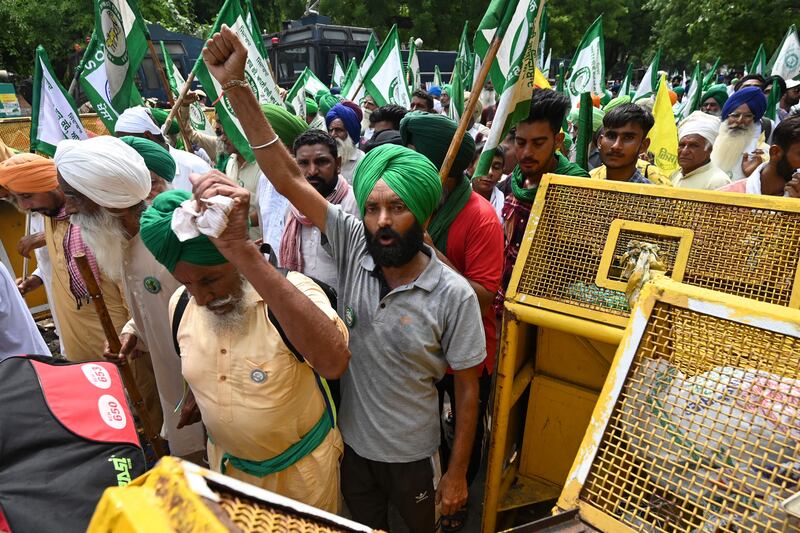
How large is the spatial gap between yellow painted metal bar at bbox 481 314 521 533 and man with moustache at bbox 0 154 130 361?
2.13 m

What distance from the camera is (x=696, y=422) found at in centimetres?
105

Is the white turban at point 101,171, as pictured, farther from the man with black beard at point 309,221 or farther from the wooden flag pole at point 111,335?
the man with black beard at point 309,221

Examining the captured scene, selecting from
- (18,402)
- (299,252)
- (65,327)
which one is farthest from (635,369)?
(65,327)

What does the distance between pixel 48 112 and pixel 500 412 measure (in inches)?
172

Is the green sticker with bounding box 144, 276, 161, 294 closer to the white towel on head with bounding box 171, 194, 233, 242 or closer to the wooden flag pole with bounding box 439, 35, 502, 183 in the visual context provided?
the white towel on head with bounding box 171, 194, 233, 242

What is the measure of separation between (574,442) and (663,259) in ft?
3.36

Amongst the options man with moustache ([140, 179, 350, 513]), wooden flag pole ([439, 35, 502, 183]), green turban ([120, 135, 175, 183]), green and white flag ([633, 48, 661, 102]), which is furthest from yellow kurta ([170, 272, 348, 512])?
green and white flag ([633, 48, 661, 102])

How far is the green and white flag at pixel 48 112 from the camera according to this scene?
3852 millimetres

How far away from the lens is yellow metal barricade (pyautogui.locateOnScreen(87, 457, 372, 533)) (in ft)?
1.91

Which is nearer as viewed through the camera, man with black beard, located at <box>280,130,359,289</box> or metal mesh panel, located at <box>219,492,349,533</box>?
metal mesh panel, located at <box>219,492,349,533</box>

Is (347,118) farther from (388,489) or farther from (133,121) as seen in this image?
(388,489)

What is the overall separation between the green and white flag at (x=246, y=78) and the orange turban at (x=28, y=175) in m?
Result: 1.09

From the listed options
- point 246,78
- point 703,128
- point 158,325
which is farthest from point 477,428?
point 703,128

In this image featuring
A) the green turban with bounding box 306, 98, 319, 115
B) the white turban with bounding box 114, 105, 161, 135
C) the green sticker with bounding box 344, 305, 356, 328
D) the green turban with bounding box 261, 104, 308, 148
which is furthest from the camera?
the green turban with bounding box 306, 98, 319, 115
